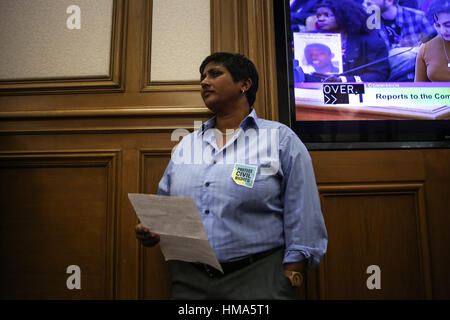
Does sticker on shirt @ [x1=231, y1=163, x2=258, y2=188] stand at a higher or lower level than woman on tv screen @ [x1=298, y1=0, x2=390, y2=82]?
lower

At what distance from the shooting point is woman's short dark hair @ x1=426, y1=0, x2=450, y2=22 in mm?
1614

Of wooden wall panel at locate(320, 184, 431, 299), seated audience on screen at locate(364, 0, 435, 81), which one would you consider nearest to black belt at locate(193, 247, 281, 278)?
wooden wall panel at locate(320, 184, 431, 299)

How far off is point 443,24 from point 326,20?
61 cm

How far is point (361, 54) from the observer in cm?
157

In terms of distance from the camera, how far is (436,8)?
1619 millimetres

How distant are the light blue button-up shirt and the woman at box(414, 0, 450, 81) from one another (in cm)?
92

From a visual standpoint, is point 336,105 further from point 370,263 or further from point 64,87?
point 64,87

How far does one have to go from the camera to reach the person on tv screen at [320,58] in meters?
1.55

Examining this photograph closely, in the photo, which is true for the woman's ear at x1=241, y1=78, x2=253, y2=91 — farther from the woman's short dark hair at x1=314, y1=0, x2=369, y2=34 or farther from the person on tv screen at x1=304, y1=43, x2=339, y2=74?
the woman's short dark hair at x1=314, y1=0, x2=369, y2=34

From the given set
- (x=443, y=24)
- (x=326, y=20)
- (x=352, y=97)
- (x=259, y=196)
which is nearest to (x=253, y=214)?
(x=259, y=196)

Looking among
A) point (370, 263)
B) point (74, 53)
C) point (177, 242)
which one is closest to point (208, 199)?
point (177, 242)

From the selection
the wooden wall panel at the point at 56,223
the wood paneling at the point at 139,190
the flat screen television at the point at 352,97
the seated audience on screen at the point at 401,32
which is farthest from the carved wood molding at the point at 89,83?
the seated audience on screen at the point at 401,32

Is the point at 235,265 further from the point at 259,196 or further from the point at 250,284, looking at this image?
the point at 259,196

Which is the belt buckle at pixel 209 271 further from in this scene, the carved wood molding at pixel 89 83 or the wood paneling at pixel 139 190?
the carved wood molding at pixel 89 83
